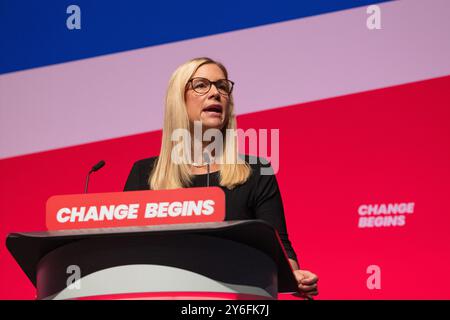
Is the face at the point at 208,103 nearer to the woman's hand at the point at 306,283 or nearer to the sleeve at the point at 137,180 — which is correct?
the sleeve at the point at 137,180

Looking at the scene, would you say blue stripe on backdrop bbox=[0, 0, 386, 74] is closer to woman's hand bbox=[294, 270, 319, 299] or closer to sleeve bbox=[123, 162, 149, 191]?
sleeve bbox=[123, 162, 149, 191]

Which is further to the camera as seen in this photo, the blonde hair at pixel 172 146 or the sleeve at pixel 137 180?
the sleeve at pixel 137 180

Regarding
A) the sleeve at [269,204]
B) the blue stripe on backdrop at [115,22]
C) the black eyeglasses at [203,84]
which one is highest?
the blue stripe on backdrop at [115,22]

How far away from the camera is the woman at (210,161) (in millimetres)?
2266

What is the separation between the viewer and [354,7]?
3092mm

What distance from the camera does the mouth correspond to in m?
2.34

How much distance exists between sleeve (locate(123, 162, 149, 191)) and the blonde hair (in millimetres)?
37

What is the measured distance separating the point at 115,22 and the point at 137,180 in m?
1.29

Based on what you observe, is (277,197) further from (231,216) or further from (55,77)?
(55,77)

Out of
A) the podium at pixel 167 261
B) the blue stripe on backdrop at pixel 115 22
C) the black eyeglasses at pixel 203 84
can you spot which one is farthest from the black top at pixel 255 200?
the blue stripe on backdrop at pixel 115 22

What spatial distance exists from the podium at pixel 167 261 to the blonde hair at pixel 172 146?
0.71m

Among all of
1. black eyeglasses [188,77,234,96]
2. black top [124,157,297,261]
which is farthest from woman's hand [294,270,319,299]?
black eyeglasses [188,77,234,96]
